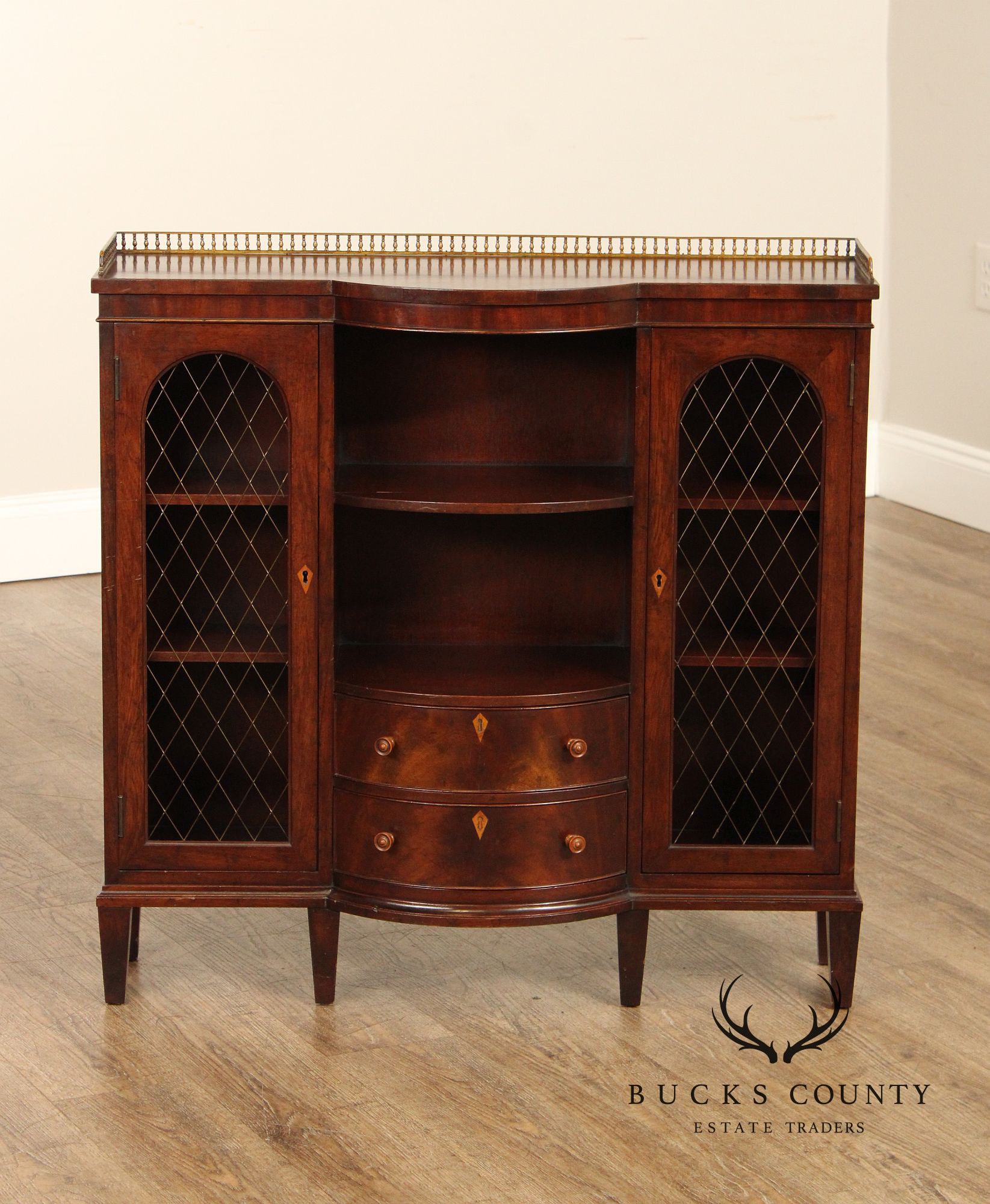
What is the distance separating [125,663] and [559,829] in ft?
2.02

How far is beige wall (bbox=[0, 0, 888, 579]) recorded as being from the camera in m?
4.41

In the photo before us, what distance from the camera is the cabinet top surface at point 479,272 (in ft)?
7.06

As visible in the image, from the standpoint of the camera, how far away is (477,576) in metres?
2.52

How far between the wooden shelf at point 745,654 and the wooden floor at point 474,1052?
488mm

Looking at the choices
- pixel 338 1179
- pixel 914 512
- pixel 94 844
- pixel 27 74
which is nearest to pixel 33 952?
pixel 94 844

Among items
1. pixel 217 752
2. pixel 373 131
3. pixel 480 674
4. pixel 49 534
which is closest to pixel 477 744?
pixel 480 674

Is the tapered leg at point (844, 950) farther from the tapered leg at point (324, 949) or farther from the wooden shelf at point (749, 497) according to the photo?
the tapered leg at point (324, 949)

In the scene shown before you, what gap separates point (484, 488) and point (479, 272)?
0.30 m

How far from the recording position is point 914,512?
17.3ft

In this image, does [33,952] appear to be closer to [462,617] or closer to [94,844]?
[94,844]

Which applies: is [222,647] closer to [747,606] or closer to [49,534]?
[747,606]

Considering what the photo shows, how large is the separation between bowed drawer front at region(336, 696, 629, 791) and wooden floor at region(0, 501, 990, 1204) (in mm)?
349

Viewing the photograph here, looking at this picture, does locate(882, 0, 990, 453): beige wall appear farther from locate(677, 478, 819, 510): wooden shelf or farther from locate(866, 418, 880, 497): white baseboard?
locate(677, 478, 819, 510): wooden shelf

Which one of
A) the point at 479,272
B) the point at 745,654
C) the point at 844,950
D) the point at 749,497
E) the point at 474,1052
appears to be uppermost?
the point at 479,272
